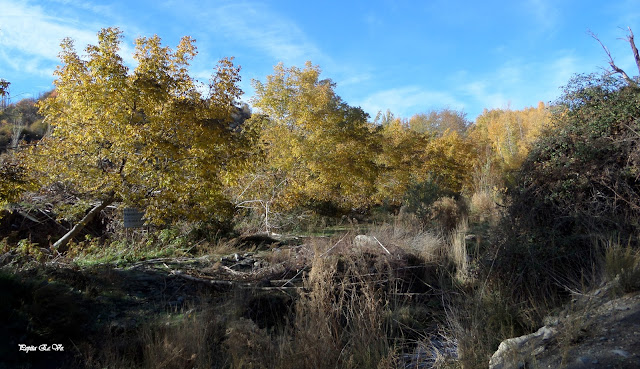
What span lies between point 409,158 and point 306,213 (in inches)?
262

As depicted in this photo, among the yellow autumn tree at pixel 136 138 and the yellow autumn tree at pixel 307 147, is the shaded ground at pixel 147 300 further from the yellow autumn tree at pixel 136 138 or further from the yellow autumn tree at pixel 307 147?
the yellow autumn tree at pixel 307 147

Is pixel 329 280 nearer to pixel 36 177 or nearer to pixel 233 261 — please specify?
pixel 233 261

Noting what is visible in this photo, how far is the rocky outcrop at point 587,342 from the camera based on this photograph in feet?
10.3

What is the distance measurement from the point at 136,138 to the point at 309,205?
8205 millimetres

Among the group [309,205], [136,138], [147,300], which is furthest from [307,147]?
[147,300]

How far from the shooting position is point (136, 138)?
325 inches

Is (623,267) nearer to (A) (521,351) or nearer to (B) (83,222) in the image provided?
(A) (521,351)

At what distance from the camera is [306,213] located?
48.6ft

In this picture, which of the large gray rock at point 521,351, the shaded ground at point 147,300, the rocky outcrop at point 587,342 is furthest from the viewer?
the shaded ground at point 147,300

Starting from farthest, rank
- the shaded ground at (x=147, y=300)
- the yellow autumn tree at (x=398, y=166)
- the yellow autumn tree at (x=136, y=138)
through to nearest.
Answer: the yellow autumn tree at (x=398, y=166) < the yellow autumn tree at (x=136, y=138) < the shaded ground at (x=147, y=300)

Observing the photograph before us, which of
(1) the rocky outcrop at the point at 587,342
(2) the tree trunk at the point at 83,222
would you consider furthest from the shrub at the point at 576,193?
(2) the tree trunk at the point at 83,222

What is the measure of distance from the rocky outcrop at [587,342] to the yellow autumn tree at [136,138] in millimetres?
6665

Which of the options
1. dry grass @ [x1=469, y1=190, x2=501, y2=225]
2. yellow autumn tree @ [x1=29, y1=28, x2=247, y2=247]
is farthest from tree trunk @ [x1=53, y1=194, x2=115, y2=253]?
dry grass @ [x1=469, y1=190, x2=501, y2=225]

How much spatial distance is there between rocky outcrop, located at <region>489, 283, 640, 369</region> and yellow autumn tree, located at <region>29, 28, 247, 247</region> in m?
6.67
